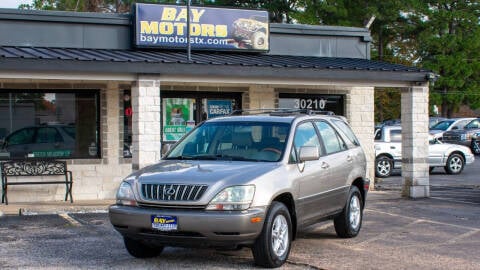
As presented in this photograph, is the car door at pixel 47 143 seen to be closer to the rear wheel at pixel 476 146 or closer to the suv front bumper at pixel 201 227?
the suv front bumper at pixel 201 227

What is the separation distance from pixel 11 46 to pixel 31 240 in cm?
610

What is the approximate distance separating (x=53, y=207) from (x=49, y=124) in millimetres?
2410

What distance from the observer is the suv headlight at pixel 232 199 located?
23.9ft

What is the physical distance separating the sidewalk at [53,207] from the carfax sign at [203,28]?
371cm

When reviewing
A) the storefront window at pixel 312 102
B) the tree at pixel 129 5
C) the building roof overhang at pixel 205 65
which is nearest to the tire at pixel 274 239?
the building roof overhang at pixel 205 65

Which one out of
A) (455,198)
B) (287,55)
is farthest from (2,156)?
(455,198)

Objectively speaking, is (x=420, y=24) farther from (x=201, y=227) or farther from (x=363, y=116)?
(x=201, y=227)

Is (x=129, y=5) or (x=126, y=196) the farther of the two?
(x=129, y=5)

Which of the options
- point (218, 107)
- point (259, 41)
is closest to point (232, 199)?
point (218, 107)

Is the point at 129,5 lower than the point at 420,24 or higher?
higher

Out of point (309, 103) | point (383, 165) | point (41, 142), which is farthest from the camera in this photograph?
point (383, 165)

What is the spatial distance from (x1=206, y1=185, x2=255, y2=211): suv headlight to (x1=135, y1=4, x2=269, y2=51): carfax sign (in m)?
8.62

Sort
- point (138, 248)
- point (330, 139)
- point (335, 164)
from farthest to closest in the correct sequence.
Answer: point (330, 139)
point (335, 164)
point (138, 248)

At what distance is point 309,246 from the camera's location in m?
9.22
